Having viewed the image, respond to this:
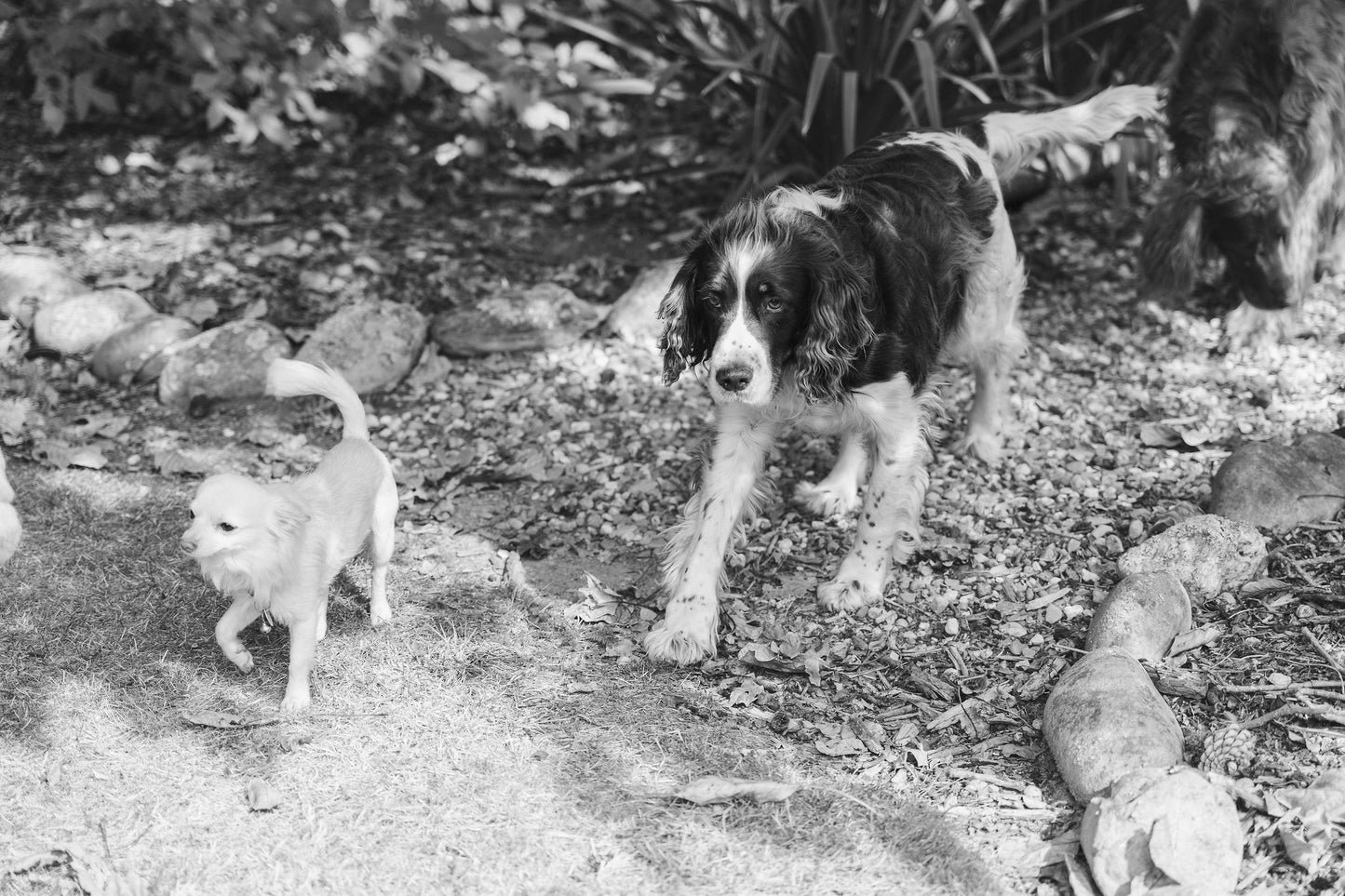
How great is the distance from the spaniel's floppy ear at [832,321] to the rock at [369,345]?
2.11 m

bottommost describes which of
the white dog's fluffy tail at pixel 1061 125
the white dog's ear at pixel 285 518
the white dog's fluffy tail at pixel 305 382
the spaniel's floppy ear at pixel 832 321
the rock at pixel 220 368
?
the rock at pixel 220 368

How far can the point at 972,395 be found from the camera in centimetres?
482

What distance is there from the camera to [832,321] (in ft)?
11.3

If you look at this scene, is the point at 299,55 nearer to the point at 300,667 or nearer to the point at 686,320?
the point at 686,320

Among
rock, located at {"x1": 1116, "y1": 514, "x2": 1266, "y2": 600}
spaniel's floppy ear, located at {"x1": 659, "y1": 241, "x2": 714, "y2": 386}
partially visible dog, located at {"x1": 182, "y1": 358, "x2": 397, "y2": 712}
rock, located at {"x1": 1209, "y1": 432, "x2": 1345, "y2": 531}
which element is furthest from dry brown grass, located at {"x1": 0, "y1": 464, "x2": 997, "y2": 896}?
rock, located at {"x1": 1209, "y1": 432, "x2": 1345, "y2": 531}

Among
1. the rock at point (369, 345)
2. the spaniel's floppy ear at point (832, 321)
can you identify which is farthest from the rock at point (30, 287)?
the spaniel's floppy ear at point (832, 321)

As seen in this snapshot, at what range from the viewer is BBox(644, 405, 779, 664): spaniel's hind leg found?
372 cm

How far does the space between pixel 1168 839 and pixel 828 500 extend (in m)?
1.92

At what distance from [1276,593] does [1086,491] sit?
84 cm

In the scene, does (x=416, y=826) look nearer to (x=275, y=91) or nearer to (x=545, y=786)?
(x=545, y=786)

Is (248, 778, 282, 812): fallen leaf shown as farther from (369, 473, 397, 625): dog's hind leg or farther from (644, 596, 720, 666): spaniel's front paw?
(644, 596, 720, 666): spaniel's front paw

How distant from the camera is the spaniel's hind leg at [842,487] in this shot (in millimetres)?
4367

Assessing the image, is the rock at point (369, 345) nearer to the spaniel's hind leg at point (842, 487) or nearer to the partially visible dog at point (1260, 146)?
the spaniel's hind leg at point (842, 487)

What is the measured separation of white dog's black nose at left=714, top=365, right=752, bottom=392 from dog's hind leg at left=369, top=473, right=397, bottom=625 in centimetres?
101
